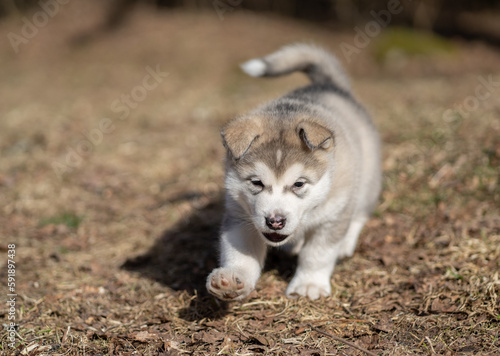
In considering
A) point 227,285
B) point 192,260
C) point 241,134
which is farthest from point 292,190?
point 192,260

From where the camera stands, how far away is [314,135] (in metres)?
3.26

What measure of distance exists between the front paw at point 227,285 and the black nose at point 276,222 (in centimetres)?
41

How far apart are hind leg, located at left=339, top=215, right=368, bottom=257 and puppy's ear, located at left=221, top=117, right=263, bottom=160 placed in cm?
134

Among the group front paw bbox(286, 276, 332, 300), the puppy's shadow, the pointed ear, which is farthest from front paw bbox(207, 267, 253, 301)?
the pointed ear

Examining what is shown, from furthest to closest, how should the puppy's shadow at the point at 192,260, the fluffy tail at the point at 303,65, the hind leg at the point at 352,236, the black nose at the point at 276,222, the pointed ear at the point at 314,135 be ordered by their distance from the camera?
the fluffy tail at the point at 303,65
the hind leg at the point at 352,236
the puppy's shadow at the point at 192,260
the pointed ear at the point at 314,135
the black nose at the point at 276,222

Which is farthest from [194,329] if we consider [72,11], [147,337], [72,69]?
[72,11]

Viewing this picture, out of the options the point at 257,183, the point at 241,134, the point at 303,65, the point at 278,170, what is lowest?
the point at 303,65

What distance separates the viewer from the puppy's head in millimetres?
3182

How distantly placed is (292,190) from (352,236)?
1.35m

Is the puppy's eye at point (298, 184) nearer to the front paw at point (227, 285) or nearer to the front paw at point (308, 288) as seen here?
the front paw at point (227, 285)

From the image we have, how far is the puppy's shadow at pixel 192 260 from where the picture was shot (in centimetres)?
368

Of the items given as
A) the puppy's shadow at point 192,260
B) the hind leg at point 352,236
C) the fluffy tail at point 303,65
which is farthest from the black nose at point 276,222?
the fluffy tail at point 303,65

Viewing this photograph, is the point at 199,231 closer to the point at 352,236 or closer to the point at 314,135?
the point at 352,236

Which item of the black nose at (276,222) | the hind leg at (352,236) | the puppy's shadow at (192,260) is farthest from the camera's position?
the hind leg at (352,236)
